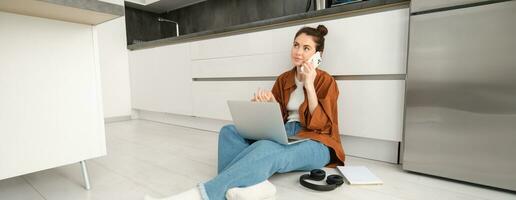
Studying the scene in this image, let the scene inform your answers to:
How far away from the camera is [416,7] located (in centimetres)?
113

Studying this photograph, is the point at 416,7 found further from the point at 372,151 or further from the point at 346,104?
the point at 372,151

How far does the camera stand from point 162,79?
258 centimetres

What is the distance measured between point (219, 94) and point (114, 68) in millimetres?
1425

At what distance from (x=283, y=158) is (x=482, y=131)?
74 cm

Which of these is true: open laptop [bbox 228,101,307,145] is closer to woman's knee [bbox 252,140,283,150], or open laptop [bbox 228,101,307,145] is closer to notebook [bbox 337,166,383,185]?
woman's knee [bbox 252,140,283,150]

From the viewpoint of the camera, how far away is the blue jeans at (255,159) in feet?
2.88

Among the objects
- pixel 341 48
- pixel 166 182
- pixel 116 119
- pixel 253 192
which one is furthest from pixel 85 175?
pixel 116 119

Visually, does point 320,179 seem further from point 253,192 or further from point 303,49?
point 303,49

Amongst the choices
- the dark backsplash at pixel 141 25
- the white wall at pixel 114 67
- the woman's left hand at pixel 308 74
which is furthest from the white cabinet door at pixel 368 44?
the dark backsplash at pixel 141 25

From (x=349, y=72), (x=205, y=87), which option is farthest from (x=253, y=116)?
(x=205, y=87)

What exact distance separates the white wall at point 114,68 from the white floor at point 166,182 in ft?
4.30

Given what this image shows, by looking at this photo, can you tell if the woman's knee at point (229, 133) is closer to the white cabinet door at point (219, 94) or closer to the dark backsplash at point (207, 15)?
the white cabinet door at point (219, 94)

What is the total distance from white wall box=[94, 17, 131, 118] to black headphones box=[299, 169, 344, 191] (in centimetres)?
→ 243

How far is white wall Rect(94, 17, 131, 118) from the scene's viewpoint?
9.07ft
